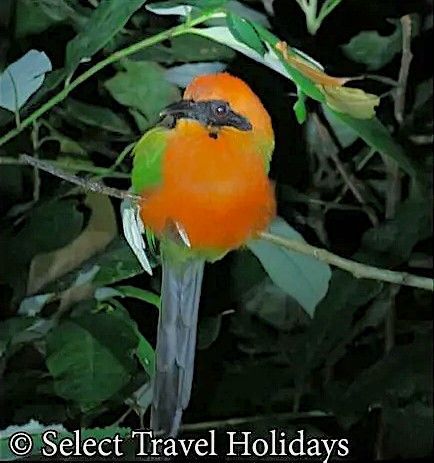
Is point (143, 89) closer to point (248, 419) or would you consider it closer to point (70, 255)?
point (70, 255)

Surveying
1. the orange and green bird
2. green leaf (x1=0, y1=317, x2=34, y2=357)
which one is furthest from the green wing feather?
green leaf (x1=0, y1=317, x2=34, y2=357)

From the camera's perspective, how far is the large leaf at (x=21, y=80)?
411 millimetres

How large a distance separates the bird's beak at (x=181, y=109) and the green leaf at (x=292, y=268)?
9cm

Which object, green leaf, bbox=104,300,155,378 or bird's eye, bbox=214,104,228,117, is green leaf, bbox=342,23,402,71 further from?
green leaf, bbox=104,300,155,378

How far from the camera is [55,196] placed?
18.6 inches

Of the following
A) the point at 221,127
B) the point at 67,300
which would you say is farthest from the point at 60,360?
the point at 221,127

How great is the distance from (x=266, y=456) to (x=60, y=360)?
0.48 ft

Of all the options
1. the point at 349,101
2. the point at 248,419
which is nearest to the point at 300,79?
the point at 349,101

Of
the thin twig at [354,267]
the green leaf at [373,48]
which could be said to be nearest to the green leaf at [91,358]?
the thin twig at [354,267]

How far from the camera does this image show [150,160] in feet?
1.41

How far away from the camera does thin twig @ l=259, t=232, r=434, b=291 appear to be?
1.54 feet

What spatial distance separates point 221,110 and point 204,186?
0.14 feet

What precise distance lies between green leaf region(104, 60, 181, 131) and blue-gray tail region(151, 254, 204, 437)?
0.09 m

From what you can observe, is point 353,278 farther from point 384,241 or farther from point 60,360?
point 60,360
